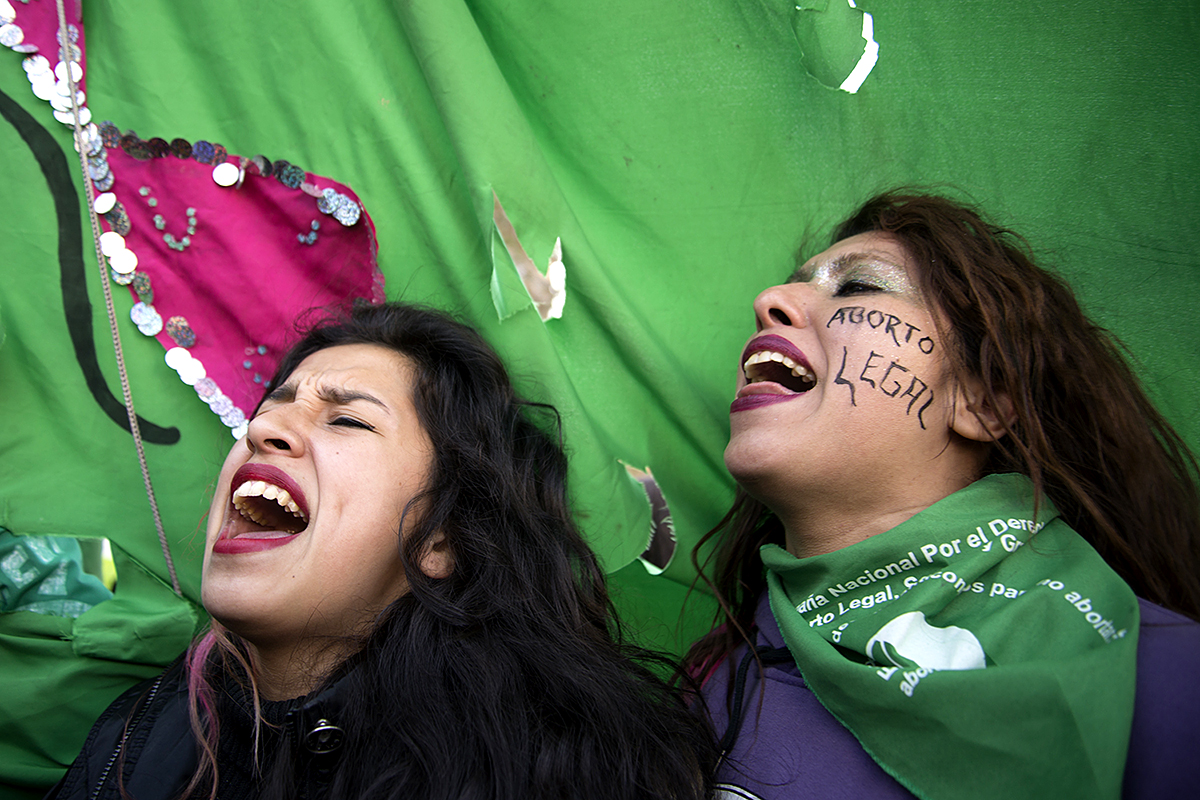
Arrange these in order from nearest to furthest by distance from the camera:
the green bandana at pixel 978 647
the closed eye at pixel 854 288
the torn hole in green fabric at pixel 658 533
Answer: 1. the green bandana at pixel 978 647
2. the closed eye at pixel 854 288
3. the torn hole in green fabric at pixel 658 533

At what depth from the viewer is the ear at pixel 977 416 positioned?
5.01 feet

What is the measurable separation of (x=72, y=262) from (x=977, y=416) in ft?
6.76

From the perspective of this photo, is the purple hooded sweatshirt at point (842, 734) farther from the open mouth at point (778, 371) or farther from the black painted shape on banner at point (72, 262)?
the black painted shape on banner at point (72, 262)

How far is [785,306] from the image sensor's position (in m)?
1.65

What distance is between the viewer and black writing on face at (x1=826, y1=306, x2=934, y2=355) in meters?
1.53

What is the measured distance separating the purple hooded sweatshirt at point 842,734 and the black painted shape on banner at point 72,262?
152 centimetres

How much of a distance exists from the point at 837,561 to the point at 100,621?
5.33ft

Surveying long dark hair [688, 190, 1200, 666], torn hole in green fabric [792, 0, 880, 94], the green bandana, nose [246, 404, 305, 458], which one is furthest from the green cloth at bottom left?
torn hole in green fabric [792, 0, 880, 94]

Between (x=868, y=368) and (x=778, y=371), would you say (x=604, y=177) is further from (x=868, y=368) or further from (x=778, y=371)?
(x=868, y=368)

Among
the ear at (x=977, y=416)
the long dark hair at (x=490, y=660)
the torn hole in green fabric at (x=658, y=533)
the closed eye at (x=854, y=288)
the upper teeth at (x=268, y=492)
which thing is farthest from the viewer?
the torn hole in green fabric at (x=658, y=533)

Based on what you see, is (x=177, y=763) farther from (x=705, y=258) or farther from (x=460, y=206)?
(x=705, y=258)

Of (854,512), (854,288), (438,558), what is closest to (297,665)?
(438,558)

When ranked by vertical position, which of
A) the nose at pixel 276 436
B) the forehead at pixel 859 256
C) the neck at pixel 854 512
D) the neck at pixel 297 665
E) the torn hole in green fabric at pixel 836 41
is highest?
the torn hole in green fabric at pixel 836 41

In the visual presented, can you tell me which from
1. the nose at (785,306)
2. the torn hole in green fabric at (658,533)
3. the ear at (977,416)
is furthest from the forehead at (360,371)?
the ear at (977,416)
